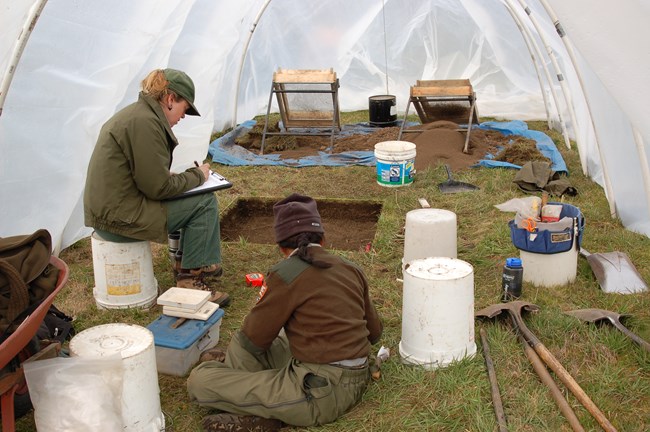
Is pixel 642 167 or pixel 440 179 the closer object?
pixel 642 167

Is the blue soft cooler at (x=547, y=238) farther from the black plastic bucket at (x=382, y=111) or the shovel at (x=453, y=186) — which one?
the black plastic bucket at (x=382, y=111)

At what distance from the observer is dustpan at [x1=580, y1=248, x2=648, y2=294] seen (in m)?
4.39

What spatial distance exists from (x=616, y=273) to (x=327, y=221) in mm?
2669

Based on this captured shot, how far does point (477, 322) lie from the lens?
3982 millimetres

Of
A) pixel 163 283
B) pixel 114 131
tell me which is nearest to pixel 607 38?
pixel 114 131

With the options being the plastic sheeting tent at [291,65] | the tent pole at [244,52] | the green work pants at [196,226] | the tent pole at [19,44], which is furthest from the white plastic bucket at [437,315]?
the tent pole at [244,52]

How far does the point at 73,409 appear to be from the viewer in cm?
282

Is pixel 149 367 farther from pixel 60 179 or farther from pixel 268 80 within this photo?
pixel 268 80

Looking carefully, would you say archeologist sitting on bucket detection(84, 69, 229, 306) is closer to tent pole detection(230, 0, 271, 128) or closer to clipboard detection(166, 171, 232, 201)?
clipboard detection(166, 171, 232, 201)

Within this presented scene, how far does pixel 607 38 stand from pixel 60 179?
383 centimetres

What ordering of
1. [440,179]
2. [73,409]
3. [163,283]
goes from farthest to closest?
1. [440,179]
2. [163,283]
3. [73,409]

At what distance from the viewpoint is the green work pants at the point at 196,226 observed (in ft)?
14.3

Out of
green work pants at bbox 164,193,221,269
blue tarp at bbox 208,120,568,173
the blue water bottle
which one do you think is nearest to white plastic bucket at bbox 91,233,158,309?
green work pants at bbox 164,193,221,269

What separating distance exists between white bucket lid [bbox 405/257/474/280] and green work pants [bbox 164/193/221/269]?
140 cm
